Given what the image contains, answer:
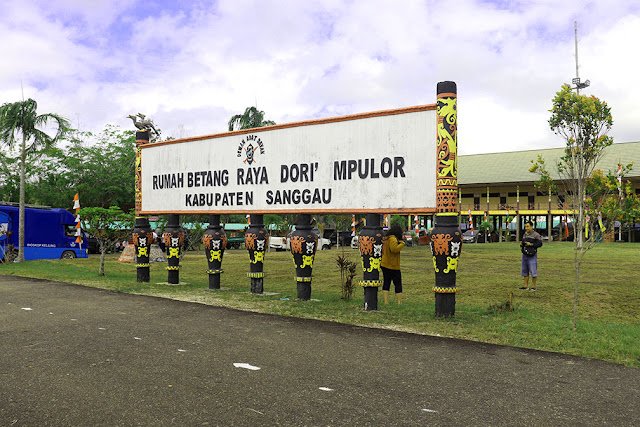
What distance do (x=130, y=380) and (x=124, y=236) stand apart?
14477 millimetres

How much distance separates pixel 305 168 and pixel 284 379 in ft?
19.3

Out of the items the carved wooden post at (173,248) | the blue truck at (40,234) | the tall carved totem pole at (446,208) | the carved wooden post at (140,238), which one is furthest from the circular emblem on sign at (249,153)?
the blue truck at (40,234)

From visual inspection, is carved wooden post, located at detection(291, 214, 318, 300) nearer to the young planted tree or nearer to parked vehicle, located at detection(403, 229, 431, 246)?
the young planted tree

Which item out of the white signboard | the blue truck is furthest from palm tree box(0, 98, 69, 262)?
the white signboard

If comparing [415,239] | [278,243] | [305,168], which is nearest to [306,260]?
[305,168]

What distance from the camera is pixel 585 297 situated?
11.1 m

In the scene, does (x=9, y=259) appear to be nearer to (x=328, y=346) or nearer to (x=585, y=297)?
(x=328, y=346)

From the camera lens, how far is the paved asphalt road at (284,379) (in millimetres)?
3834

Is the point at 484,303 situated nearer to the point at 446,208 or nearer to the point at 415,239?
the point at 446,208

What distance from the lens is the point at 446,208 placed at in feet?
26.3

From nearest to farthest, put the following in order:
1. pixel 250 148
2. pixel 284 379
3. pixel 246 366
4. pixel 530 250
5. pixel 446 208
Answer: pixel 284 379
pixel 246 366
pixel 446 208
pixel 250 148
pixel 530 250

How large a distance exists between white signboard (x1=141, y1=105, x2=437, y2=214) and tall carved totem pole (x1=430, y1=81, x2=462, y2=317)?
0.69 feet

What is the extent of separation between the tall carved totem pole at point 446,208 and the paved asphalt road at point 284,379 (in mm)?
1568

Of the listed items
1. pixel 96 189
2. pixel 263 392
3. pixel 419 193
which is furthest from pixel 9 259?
pixel 263 392
